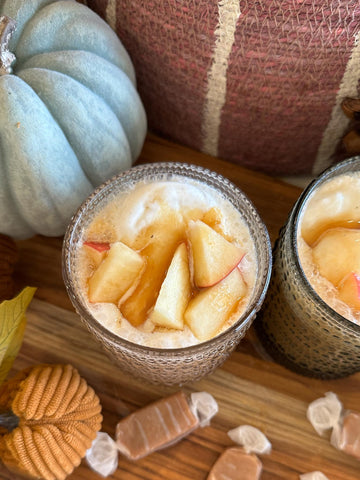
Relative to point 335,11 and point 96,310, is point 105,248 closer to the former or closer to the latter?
point 96,310

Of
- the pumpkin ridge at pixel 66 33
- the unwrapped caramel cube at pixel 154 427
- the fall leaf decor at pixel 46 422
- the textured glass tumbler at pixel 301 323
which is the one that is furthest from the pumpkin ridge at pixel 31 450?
the pumpkin ridge at pixel 66 33

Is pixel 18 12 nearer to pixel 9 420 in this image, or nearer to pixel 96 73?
pixel 96 73

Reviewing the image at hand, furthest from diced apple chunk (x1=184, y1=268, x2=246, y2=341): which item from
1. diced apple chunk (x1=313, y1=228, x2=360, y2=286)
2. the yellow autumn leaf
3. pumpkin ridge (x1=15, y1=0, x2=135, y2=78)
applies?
pumpkin ridge (x1=15, y1=0, x2=135, y2=78)

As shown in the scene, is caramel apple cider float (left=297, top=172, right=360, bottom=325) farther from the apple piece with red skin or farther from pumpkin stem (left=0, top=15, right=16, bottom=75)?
pumpkin stem (left=0, top=15, right=16, bottom=75)

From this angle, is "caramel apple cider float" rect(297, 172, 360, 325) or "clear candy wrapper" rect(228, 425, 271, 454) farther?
"clear candy wrapper" rect(228, 425, 271, 454)

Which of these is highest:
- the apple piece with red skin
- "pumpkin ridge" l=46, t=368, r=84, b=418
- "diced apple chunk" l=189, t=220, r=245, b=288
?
"diced apple chunk" l=189, t=220, r=245, b=288

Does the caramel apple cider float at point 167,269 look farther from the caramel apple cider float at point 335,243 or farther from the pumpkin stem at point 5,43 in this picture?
the pumpkin stem at point 5,43
